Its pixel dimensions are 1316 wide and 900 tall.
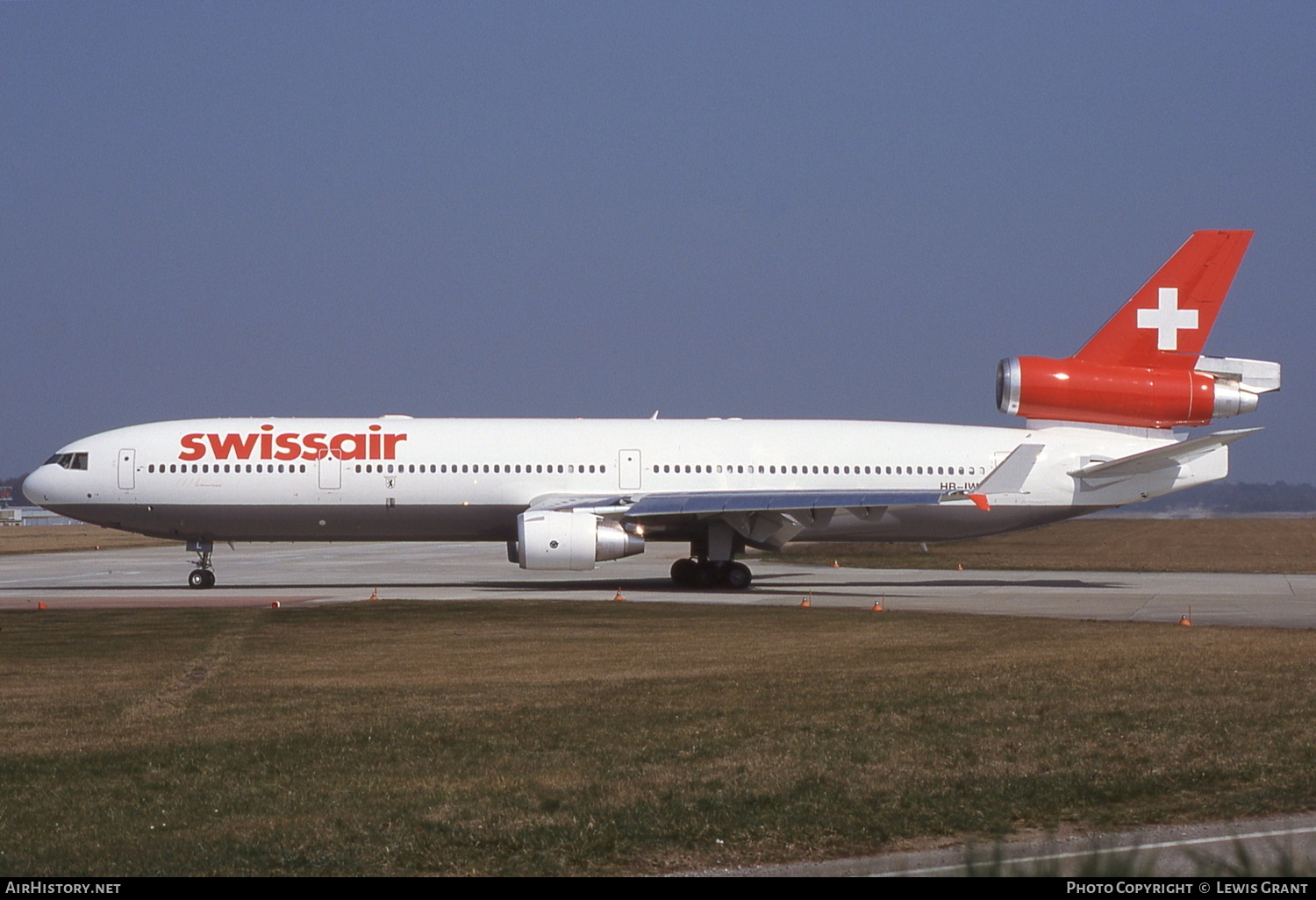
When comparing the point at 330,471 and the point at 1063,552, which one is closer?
the point at 330,471

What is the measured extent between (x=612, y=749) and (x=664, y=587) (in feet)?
71.2

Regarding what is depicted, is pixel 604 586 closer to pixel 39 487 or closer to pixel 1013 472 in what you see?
pixel 1013 472

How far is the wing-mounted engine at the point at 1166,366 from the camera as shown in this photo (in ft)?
102

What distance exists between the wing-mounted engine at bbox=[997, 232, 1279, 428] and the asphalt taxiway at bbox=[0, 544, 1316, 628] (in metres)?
4.35

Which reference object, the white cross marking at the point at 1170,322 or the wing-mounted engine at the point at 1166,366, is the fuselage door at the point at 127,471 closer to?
the wing-mounted engine at the point at 1166,366

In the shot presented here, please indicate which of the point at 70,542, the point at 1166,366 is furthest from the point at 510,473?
the point at 70,542

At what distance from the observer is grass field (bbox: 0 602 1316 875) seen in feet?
25.2

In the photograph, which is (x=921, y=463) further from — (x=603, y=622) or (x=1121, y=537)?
(x=1121, y=537)

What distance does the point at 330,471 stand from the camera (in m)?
30.5

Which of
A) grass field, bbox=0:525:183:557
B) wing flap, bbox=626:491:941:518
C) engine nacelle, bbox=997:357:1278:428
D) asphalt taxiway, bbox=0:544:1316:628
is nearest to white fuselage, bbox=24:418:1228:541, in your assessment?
wing flap, bbox=626:491:941:518

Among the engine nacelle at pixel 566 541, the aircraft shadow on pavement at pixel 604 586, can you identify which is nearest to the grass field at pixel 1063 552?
the aircraft shadow on pavement at pixel 604 586

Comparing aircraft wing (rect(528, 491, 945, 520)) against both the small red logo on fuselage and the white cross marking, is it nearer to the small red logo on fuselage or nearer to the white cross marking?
the small red logo on fuselage

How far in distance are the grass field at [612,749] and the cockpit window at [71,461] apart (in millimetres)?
13816
